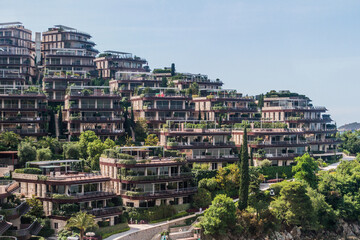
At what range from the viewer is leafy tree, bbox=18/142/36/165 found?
99.2 metres

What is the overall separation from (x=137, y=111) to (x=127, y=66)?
110 feet

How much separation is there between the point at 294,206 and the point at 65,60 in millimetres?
80355

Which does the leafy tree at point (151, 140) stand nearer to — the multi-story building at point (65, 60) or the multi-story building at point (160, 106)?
the multi-story building at point (160, 106)

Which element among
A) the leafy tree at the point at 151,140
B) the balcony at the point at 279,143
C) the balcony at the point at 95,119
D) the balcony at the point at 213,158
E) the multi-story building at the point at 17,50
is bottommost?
the balcony at the point at 213,158

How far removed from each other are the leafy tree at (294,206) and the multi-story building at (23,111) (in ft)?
166

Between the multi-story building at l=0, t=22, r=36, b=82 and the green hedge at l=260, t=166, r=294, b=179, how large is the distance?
69445 millimetres

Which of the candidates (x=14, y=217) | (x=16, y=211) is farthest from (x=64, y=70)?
(x=14, y=217)

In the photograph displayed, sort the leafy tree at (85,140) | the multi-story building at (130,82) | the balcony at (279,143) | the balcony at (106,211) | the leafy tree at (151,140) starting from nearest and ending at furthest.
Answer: the balcony at (106,211) < the leafy tree at (85,140) < the leafy tree at (151,140) < the balcony at (279,143) < the multi-story building at (130,82)

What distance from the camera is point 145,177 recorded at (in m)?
92.6

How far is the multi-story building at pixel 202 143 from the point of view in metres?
112

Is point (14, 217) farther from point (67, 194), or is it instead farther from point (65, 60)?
point (65, 60)

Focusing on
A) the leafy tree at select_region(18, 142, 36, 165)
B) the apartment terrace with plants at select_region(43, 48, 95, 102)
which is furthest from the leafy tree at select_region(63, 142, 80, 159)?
the apartment terrace with plants at select_region(43, 48, 95, 102)

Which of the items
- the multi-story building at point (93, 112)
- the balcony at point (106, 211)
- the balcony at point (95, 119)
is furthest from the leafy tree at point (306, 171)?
the balcony at point (95, 119)

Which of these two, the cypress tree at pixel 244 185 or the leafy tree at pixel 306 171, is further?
the leafy tree at pixel 306 171
